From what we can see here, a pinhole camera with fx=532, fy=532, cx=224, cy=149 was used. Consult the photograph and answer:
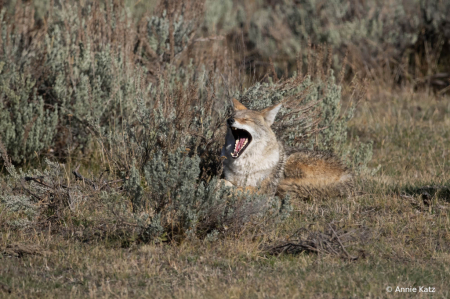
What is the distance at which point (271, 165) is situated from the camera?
6.10m

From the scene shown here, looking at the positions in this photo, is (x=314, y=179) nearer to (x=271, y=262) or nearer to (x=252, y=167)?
(x=252, y=167)

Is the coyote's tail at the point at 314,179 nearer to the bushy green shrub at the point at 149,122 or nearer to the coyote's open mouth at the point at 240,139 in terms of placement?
the coyote's open mouth at the point at 240,139

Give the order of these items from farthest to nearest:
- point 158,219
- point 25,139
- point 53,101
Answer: point 53,101
point 25,139
point 158,219

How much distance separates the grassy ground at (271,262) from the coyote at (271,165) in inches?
8.8

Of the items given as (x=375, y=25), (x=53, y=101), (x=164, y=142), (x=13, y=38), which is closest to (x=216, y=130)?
(x=164, y=142)

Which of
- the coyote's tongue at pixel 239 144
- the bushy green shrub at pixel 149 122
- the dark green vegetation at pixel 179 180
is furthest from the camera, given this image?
the coyote's tongue at pixel 239 144

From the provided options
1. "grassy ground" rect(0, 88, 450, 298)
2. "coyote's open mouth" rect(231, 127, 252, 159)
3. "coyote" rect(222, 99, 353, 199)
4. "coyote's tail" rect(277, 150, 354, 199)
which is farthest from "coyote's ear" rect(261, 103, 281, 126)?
"grassy ground" rect(0, 88, 450, 298)

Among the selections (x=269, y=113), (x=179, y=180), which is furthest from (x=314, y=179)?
(x=179, y=180)

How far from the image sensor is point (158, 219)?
4.80 m

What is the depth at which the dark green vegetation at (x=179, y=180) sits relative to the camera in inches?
172

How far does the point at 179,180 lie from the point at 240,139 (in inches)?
49.9

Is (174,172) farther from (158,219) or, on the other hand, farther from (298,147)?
(298,147)

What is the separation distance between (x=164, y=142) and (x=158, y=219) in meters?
1.50

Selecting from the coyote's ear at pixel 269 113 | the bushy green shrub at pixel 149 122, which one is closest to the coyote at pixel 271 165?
the coyote's ear at pixel 269 113
